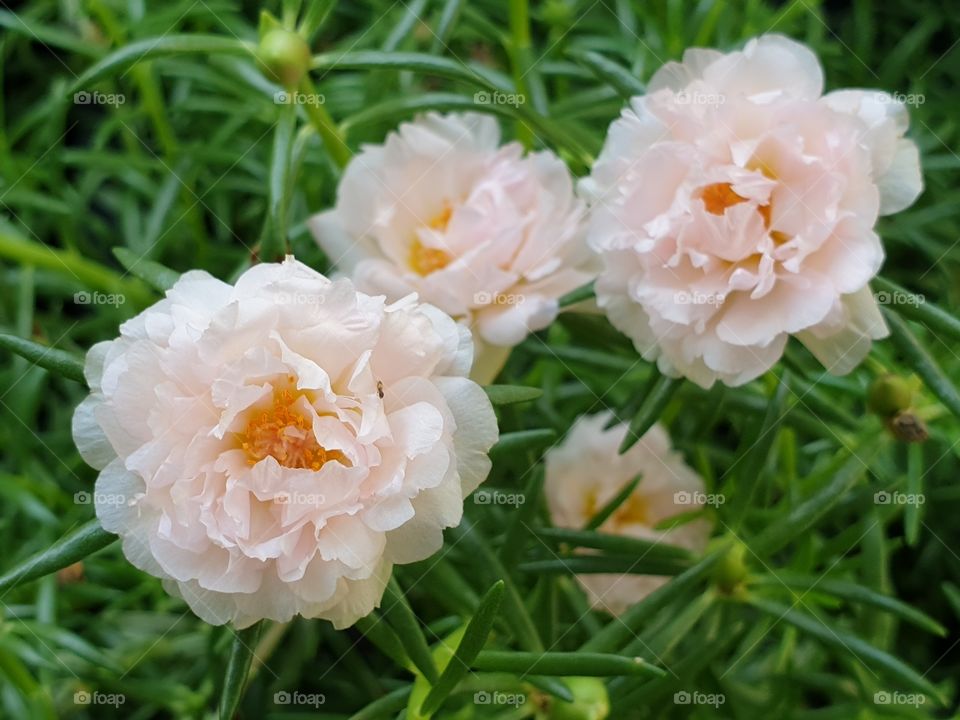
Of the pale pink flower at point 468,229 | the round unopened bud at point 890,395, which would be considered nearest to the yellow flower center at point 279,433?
the pale pink flower at point 468,229

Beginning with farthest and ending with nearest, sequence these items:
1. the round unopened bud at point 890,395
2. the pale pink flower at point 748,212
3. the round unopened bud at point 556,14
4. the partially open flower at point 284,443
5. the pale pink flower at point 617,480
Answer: the round unopened bud at point 556,14, the pale pink flower at point 617,480, the round unopened bud at point 890,395, the pale pink flower at point 748,212, the partially open flower at point 284,443

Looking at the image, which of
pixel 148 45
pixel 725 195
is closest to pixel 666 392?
Result: pixel 725 195

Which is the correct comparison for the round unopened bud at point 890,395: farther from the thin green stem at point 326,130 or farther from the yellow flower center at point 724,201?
the thin green stem at point 326,130

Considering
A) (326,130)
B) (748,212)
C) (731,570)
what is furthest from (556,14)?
(731,570)

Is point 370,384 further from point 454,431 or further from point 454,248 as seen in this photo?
point 454,248

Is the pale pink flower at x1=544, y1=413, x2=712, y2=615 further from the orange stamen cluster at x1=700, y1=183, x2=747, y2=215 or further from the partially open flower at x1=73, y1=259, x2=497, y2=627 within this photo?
the partially open flower at x1=73, y1=259, x2=497, y2=627

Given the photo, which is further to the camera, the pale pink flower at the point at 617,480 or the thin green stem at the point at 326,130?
the pale pink flower at the point at 617,480

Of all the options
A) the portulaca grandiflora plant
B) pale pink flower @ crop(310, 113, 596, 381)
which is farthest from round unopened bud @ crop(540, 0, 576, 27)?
pale pink flower @ crop(310, 113, 596, 381)
